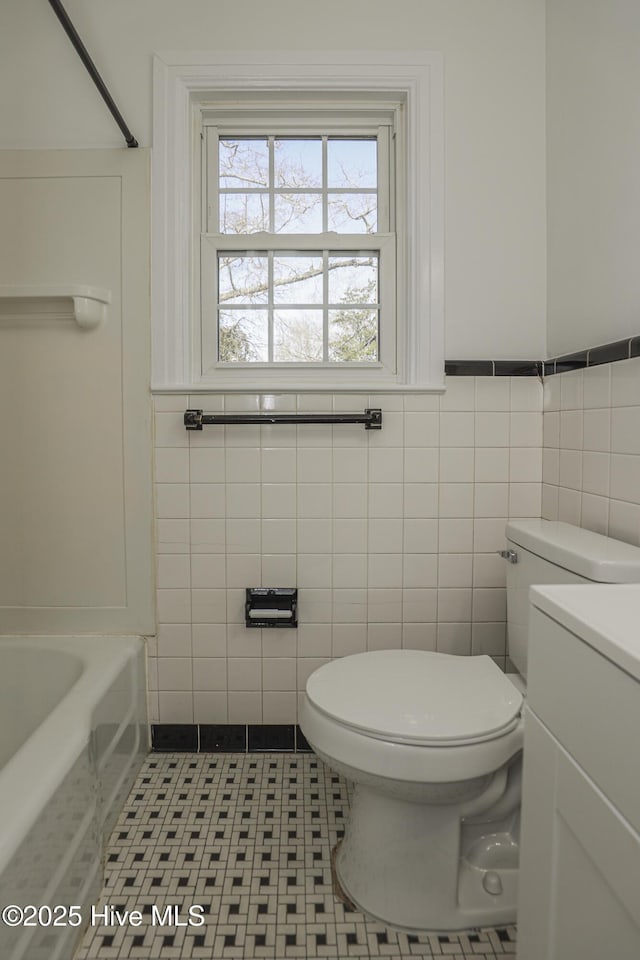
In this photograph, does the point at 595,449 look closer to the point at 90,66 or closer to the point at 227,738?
the point at 227,738

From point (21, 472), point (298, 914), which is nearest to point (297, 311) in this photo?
point (21, 472)

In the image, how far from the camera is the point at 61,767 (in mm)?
1134

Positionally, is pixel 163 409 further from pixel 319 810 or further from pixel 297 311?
pixel 319 810

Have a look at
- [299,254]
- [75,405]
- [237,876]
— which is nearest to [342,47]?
[299,254]

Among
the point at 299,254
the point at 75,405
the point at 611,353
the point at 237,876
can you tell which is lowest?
the point at 237,876

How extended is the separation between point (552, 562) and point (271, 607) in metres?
0.87

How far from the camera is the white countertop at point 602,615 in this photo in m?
0.63

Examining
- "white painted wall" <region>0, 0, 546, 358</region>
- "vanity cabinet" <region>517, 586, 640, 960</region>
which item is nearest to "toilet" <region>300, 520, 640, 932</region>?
"vanity cabinet" <region>517, 586, 640, 960</region>

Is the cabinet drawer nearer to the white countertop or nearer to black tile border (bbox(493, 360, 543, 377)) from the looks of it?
the white countertop

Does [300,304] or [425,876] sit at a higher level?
[300,304]

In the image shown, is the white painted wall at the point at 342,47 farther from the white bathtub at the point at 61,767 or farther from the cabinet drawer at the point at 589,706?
the white bathtub at the point at 61,767

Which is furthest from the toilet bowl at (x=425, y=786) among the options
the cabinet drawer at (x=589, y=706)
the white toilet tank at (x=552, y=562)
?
the cabinet drawer at (x=589, y=706)

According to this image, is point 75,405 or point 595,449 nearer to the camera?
point 595,449

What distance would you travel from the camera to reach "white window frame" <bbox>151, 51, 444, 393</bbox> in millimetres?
1783
